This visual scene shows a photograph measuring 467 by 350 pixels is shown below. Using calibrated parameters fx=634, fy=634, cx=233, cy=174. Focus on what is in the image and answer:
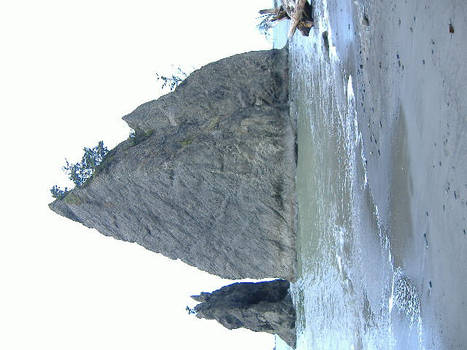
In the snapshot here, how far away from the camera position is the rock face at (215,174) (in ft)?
68.6

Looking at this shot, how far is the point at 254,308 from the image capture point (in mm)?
26516

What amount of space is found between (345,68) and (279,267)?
36.4 feet

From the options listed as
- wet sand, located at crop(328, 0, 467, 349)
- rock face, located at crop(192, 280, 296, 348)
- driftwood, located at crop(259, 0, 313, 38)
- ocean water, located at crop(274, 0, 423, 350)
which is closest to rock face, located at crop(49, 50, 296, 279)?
ocean water, located at crop(274, 0, 423, 350)

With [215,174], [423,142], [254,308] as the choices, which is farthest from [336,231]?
[254,308]

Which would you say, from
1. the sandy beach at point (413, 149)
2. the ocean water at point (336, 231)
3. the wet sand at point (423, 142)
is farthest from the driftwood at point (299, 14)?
the wet sand at point (423, 142)

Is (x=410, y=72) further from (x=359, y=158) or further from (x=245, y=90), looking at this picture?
(x=245, y=90)

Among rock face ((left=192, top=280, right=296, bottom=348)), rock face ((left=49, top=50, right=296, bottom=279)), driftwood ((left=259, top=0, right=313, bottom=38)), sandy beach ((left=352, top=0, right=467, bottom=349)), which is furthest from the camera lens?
rock face ((left=192, top=280, right=296, bottom=348))

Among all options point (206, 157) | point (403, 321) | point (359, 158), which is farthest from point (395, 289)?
point (206, 157)

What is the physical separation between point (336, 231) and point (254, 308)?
10.7m

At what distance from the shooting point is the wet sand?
7.80m

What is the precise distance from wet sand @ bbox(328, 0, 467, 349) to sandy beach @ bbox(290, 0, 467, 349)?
0.01 metres

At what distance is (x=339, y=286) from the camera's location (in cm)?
1678

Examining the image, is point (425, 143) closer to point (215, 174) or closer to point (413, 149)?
point (413, 149)

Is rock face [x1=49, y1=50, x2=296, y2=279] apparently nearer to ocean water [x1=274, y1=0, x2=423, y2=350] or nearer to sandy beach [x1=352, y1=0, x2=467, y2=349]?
ocean water [x1=274, y1=0, x2=423, y2=350]
